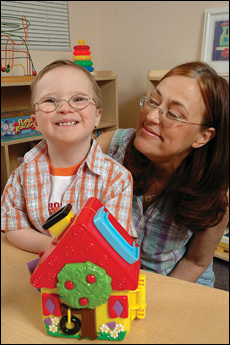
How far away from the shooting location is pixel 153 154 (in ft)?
1.38

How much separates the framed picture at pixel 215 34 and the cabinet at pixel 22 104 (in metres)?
0.16

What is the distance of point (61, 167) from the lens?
1.22 feet

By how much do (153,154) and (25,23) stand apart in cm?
22

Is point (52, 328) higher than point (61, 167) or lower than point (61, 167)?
lower

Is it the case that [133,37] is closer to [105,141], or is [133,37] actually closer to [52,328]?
[105,141]

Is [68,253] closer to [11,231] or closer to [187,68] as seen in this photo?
[11,231]

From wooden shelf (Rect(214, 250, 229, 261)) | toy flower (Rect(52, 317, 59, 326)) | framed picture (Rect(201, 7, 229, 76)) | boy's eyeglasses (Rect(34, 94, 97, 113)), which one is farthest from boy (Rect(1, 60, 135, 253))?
wooden shelf (Rect(214, 250, 229, 261))

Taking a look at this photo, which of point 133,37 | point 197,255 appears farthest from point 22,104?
point 197,255

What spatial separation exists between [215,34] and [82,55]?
284 mm

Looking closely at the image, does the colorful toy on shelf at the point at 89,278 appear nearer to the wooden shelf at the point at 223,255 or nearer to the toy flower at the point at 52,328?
the toy flower at the point at 52,328

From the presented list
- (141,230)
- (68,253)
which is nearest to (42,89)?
(68,253)

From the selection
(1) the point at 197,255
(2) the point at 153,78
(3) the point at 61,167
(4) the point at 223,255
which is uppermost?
(2) the point at 153,78

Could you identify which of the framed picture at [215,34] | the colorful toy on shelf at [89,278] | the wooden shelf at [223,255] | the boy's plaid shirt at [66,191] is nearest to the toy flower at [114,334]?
the colorful toy on shelf at [89,278]

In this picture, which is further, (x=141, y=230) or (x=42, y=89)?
(x=141, y=230)
